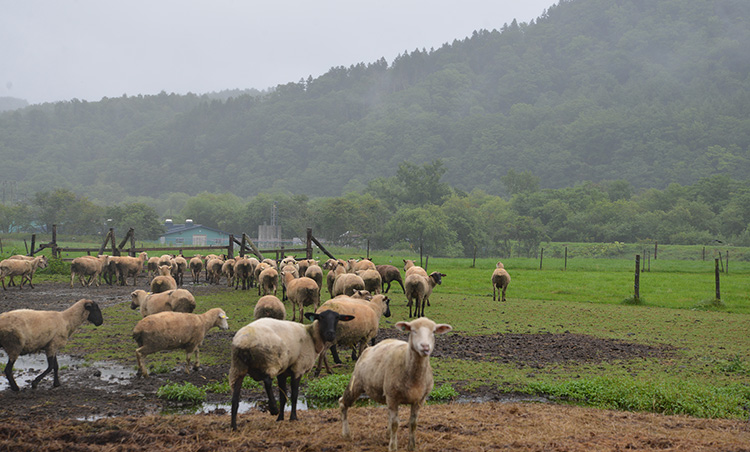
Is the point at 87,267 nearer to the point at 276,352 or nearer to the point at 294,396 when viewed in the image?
the point at 294,396

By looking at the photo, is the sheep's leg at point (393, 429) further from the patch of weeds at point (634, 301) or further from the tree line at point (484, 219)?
the tree line at point (484, 219)

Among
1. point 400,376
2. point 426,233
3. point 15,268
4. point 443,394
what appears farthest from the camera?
point 426,233

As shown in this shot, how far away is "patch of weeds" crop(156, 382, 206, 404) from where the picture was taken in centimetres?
898

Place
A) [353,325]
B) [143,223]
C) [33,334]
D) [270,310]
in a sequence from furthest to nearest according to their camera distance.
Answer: [143,223] < [270,310] < [353,325] < [33,334]

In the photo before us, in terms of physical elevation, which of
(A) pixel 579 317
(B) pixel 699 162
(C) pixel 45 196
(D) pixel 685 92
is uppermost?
(D) pixel 685 92

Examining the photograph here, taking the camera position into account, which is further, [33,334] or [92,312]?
[92,312]

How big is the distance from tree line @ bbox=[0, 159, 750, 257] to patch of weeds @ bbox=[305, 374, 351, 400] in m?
64.5

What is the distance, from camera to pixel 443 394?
9445mm

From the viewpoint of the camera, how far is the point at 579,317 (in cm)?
1934

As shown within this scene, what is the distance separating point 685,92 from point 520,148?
5780 cm

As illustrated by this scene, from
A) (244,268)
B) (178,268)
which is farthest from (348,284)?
(178,268)

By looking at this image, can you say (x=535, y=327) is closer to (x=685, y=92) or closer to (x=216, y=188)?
(x=216, y=188)

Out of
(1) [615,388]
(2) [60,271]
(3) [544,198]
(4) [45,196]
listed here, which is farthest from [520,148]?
(1) [615,388]

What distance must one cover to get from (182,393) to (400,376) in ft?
13.1
